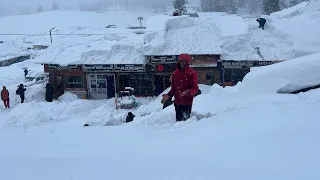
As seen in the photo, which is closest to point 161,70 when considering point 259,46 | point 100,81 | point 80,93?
point 100,81

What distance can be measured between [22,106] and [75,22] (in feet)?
284

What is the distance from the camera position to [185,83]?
6086 mm

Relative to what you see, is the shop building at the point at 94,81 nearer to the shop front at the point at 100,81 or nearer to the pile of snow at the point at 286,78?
the shop front at the point at 100,81

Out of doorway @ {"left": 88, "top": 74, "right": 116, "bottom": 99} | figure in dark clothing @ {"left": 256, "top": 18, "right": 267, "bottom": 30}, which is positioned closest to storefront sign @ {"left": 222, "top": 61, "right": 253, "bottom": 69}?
figure in dark clothing @ {"left": 256, "top": 18, "right": 267, "bottom": 30}

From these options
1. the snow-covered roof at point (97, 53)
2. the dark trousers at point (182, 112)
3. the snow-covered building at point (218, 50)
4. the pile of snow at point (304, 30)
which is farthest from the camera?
the snow-covered roof at point (97, 53)

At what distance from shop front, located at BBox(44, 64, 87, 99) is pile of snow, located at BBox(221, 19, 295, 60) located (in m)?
10.1

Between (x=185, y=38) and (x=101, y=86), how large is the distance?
698 cm

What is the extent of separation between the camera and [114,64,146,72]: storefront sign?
1957 centimetres

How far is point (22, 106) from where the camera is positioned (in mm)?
15586

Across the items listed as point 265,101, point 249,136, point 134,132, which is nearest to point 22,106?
point 134,132

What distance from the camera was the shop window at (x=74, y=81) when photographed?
20734 mm

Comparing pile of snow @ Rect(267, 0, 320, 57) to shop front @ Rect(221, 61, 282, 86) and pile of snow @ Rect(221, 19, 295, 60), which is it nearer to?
pile of snow @ Rect(221, 19, 295, 60)

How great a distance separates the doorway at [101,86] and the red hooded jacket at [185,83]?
14736 millimetres

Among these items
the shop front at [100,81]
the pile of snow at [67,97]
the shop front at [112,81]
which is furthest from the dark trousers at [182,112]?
the pile of snow at [67,97]
